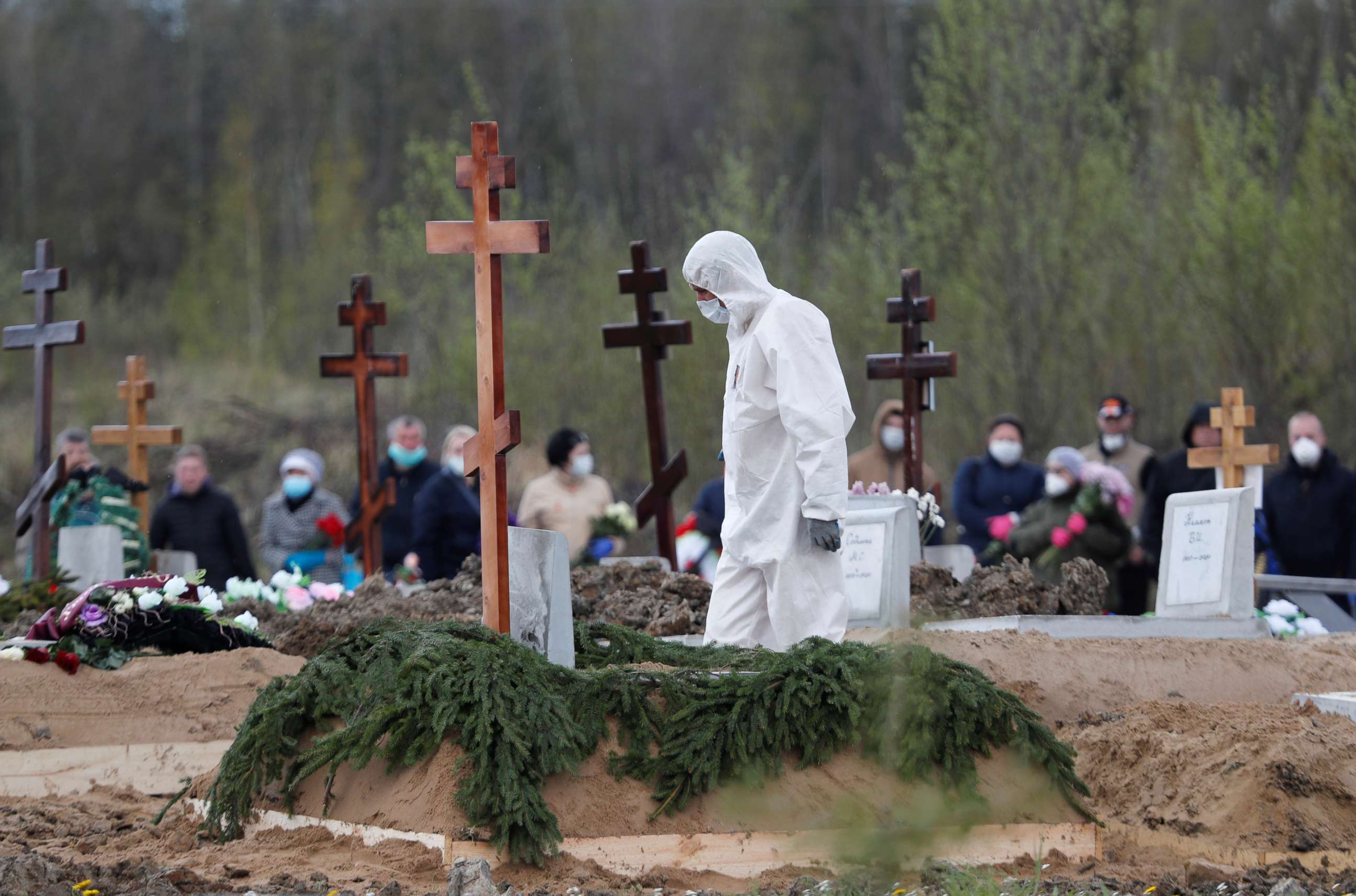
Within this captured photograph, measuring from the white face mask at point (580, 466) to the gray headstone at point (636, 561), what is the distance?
105 cm

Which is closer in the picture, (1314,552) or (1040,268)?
(1314,552)

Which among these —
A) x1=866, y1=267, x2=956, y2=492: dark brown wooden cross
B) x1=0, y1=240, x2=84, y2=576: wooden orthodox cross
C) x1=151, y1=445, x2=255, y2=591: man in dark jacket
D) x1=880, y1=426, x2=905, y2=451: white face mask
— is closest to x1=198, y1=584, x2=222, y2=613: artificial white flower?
x1=151, y1=445, x2=255, y2=591: man in dark jacket

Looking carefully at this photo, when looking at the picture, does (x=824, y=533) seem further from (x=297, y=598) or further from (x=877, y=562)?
(x=297, y=598)

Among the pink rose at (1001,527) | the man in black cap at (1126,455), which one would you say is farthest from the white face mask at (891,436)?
the man in black cap at (1126,455)

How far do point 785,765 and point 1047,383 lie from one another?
1607 centimetres

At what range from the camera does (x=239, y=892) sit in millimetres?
5062

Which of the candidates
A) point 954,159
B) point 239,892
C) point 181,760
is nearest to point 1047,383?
point 954,159

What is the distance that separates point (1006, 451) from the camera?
12203 millimetres

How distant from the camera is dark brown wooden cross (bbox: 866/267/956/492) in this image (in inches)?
458

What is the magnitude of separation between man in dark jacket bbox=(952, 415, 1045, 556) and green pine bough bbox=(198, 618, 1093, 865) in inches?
241

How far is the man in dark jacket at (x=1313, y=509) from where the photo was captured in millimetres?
11438

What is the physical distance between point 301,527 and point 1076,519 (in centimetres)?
593

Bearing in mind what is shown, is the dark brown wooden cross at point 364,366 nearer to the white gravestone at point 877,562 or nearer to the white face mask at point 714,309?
the white gravestone at point 877,562

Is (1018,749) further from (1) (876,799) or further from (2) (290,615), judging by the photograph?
(2) (290,615)
